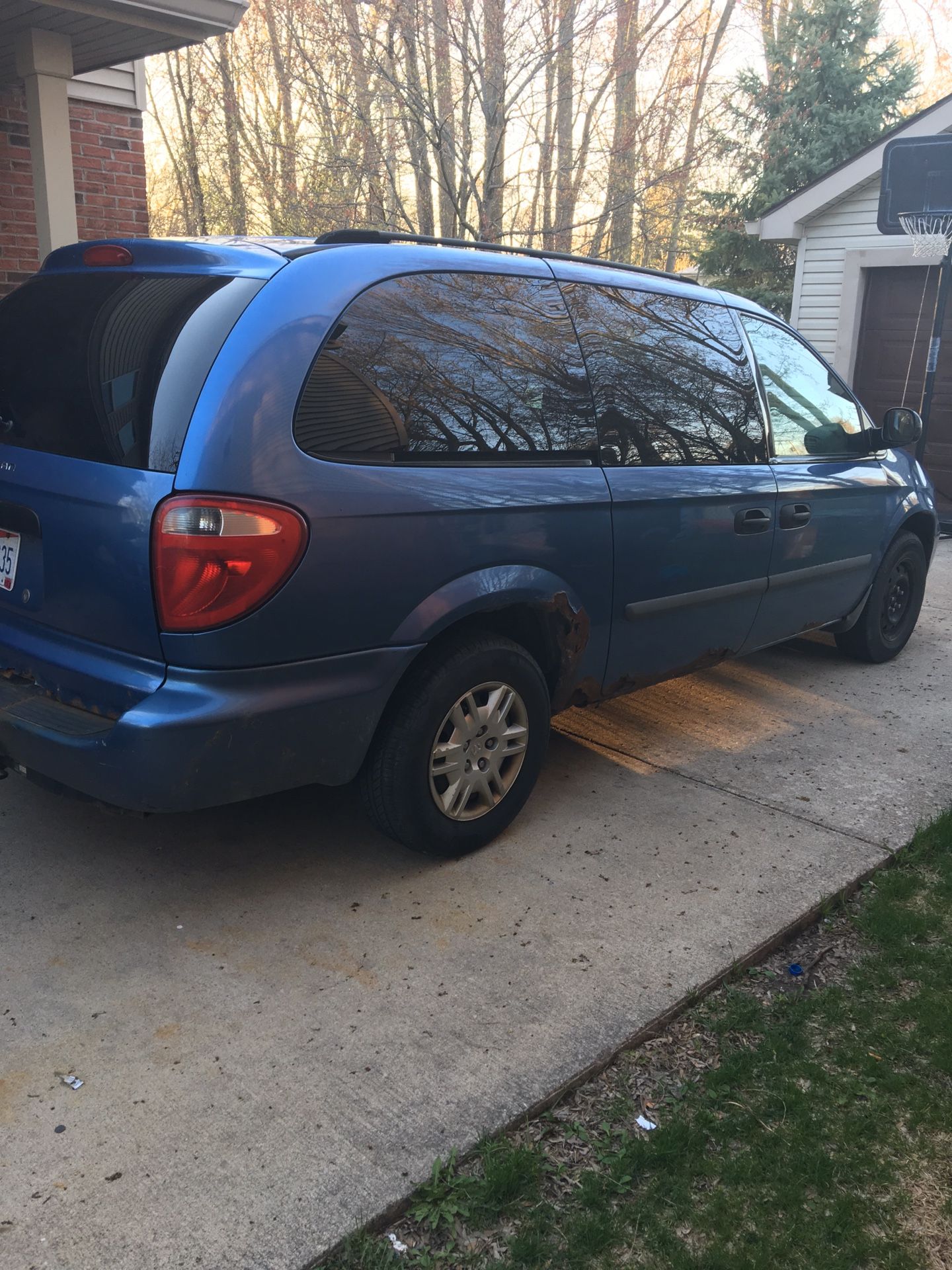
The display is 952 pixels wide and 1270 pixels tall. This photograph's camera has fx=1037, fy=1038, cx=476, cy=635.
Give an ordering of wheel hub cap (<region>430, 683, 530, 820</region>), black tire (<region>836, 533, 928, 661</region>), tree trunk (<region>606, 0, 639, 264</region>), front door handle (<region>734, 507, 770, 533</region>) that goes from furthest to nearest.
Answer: tree trunk (<region>606, 0, 639, 264</region>)
black tire (<region>836, 533, 928, 661</region>)
front door handle (<region>734, 507, 770, 533</region>)
wheel hub cap (<region>430, 683, 530, 820</region>)

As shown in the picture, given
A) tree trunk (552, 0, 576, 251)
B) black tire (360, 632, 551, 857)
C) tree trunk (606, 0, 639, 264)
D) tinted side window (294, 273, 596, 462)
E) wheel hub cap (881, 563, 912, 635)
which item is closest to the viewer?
tinted side window (294, 273, 596, 462)

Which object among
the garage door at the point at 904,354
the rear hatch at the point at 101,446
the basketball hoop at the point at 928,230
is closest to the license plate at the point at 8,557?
the rear hatch at the point at 101,446

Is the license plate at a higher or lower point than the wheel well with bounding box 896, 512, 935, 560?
higher

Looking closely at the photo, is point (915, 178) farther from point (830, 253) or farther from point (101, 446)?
point (101, 446)

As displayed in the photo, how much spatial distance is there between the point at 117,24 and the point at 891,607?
18.1ft

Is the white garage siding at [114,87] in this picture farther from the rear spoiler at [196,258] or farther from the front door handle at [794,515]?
the front door handle at [794,515]

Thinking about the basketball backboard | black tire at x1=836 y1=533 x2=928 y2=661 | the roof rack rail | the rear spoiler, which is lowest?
black tire at x1=836 y1=533 x2=928 y2=661

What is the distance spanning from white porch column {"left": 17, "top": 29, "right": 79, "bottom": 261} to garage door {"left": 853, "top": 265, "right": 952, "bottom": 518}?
29.2ft

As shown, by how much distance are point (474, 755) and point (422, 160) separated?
1535 cm

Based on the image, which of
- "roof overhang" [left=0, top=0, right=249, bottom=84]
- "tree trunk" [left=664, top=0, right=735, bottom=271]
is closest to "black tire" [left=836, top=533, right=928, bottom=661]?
"roof overhang" [left=0, top=0, right=249, bottom=84]

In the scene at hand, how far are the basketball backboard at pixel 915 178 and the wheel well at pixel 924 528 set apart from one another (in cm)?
598

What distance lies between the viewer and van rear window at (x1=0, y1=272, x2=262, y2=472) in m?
2.63

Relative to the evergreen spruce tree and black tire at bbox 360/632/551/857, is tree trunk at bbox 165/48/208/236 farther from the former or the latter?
black tire at bbox 360/632/551/857

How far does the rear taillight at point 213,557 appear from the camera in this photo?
2529 mm
